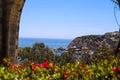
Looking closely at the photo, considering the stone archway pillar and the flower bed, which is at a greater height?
the stone archway pillar

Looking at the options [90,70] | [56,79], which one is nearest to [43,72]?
[56,79]

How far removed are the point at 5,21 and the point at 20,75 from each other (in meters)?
3.00

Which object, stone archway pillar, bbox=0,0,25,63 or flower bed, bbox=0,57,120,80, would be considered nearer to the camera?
flower bed, bbox=0,57,120,80

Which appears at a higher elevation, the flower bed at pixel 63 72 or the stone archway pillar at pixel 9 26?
the stone archway pillar at pixel 9 26

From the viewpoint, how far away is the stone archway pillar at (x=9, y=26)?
10.6m

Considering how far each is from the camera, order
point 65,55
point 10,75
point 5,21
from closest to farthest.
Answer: point 10,75, point 5,21, point 65,55

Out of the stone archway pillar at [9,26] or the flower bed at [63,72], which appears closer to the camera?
the flower bed at [63,72]

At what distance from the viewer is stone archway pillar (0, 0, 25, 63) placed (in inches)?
416

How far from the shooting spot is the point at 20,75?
317 inches

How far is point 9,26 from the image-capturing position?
10.7m

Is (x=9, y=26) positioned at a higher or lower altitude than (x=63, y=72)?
higher

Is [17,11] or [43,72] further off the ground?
[17,11]

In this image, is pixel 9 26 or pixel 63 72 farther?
pixel 9 26

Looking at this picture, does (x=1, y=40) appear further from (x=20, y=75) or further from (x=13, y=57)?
(x=20, y=75)
